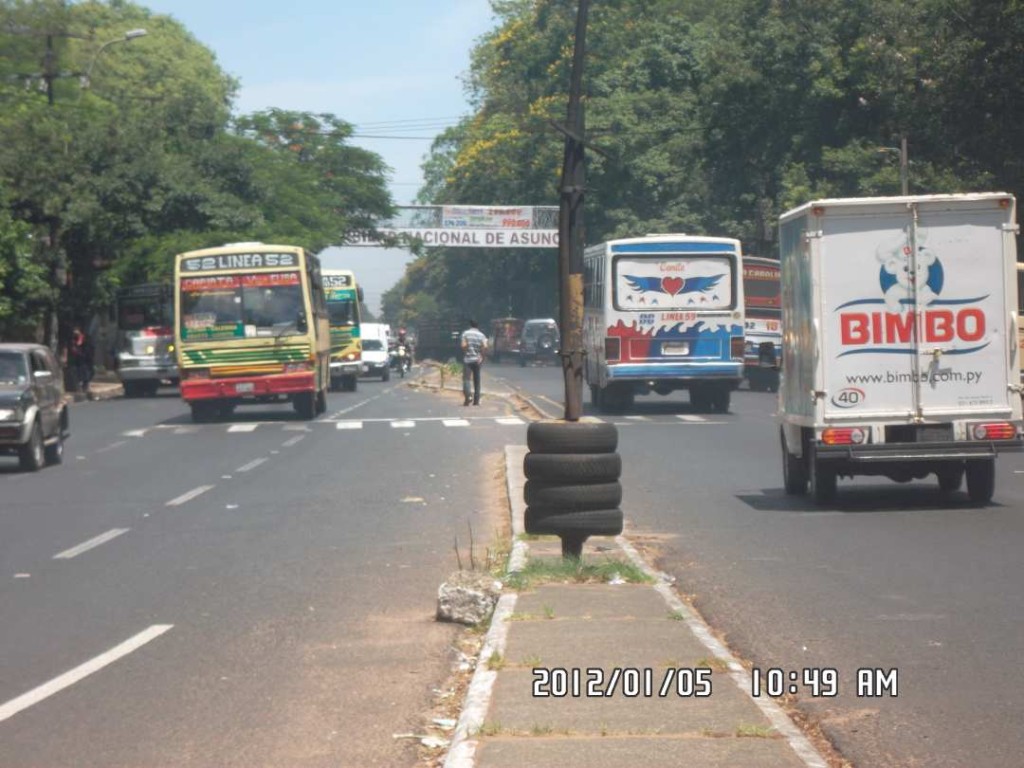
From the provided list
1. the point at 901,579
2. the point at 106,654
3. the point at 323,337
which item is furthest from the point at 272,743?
the point at 323,337

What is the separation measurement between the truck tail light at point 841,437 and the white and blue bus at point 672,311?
1597 centimetres

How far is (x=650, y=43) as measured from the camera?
7044 cm

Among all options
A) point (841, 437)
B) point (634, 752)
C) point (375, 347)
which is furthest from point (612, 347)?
point (375, 347)

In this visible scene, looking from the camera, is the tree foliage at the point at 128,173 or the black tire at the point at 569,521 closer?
the black tire at the point at 569,521

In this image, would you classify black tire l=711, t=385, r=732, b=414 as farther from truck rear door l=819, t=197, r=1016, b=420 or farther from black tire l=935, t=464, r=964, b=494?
truck rear door l=819, t=197, r=1016, b=420

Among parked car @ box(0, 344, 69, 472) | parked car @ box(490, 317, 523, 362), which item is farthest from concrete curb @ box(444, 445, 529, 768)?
parked car @ box(490, 317, 523, 362)

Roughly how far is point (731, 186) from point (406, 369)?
2272 cm

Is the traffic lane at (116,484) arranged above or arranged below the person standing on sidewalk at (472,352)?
below

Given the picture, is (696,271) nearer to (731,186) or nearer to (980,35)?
(980,35)

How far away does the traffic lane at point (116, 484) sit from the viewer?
14.8 m

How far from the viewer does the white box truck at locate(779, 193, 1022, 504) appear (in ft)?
52.4

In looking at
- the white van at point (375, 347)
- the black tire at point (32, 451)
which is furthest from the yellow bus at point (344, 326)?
the black tire at point (32, 451)

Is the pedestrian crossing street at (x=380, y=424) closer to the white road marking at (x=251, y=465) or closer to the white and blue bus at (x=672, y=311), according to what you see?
the white and blue bus at (x=672, y=311)
